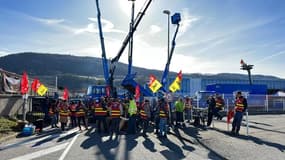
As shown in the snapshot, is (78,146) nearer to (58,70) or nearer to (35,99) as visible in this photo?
(35,99)

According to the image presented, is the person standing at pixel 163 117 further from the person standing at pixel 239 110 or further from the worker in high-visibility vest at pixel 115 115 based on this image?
the person standing at pixel 239 110

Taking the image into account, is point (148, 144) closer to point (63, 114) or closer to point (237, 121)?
point (237, 121)

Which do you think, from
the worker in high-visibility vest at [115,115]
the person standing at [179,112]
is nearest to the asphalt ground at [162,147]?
the worker in high-visibility vest at [115,115]

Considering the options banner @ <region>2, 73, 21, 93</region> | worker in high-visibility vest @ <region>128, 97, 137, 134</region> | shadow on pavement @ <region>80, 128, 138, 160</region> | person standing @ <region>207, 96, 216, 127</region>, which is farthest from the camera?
banner @ <region>2, 73, 21, 93</region>

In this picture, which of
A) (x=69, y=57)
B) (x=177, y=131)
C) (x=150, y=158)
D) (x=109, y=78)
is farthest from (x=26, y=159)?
(x=69, y=57)

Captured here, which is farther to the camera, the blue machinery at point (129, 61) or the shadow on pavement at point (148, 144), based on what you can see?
the blue machinery at point (129, 61)

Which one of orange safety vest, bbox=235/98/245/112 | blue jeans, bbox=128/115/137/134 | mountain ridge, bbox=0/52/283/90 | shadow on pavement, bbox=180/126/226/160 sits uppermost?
mountain ridge, bbox=0/52/283/90

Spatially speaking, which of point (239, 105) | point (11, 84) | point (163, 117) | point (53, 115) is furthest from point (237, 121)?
point (11, 84)

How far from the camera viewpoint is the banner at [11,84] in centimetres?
1956

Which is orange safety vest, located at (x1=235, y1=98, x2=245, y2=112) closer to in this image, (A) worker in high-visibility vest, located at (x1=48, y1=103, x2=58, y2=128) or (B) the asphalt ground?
(B) the asphalt ground

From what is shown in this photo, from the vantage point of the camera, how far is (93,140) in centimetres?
1320

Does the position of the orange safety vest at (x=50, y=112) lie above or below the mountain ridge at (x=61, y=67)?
below

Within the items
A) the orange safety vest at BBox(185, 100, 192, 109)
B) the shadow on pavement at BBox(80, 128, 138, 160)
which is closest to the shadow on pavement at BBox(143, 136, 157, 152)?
the shadow on pavement at BBox(80, 128, 138, 160)

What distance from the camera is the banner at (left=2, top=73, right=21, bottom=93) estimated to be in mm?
19562
